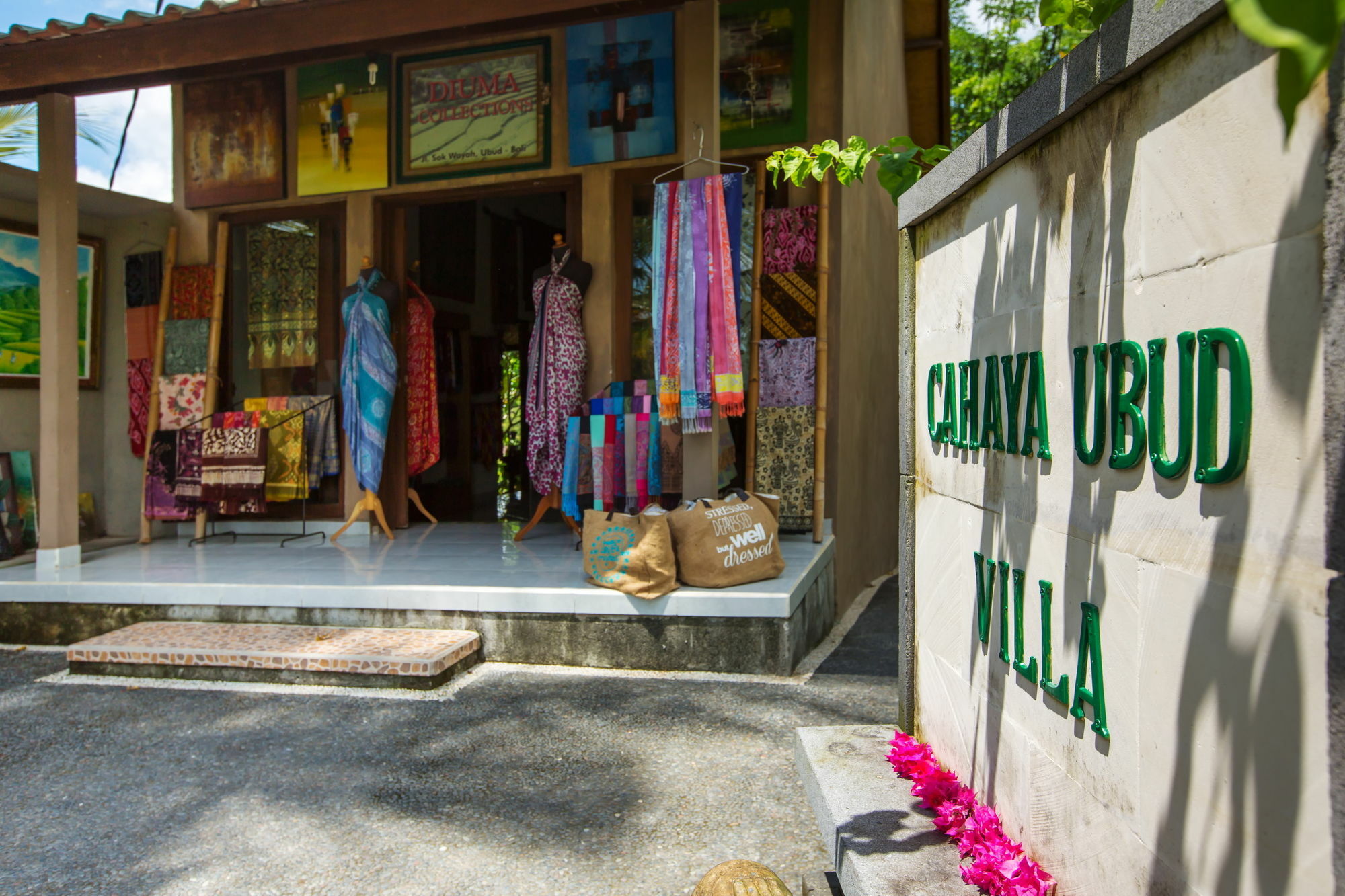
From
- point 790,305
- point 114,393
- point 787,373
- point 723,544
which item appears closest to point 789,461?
point 787,373

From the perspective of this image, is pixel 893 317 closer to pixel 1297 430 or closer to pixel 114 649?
A: pixel 114 649

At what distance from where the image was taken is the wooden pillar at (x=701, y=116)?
4.88m

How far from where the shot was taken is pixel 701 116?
487cm

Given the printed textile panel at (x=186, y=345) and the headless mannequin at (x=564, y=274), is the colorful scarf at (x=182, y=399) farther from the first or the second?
the headless mannequin at (x=564, y=274)

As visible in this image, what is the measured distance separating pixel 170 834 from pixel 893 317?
20.9 feet

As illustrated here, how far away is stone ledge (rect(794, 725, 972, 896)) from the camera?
1.61 m

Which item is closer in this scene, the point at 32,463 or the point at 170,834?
the point at 170,834

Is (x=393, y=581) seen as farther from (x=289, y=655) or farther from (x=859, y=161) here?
(x=859, y=161)

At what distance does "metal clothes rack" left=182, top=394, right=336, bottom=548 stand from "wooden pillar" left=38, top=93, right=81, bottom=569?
1070 millimetres

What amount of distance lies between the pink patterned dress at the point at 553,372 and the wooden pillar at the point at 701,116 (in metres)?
1.18

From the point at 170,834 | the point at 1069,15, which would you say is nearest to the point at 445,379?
the point at 170,834

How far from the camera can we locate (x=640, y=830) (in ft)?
8.99

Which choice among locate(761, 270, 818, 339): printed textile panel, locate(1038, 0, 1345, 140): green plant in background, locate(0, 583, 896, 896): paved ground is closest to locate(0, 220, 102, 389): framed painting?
locate(0, 583, 896, 896): paved ground

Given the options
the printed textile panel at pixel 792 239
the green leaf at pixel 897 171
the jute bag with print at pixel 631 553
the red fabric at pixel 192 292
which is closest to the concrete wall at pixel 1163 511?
the green leaf at pixel 897 171
